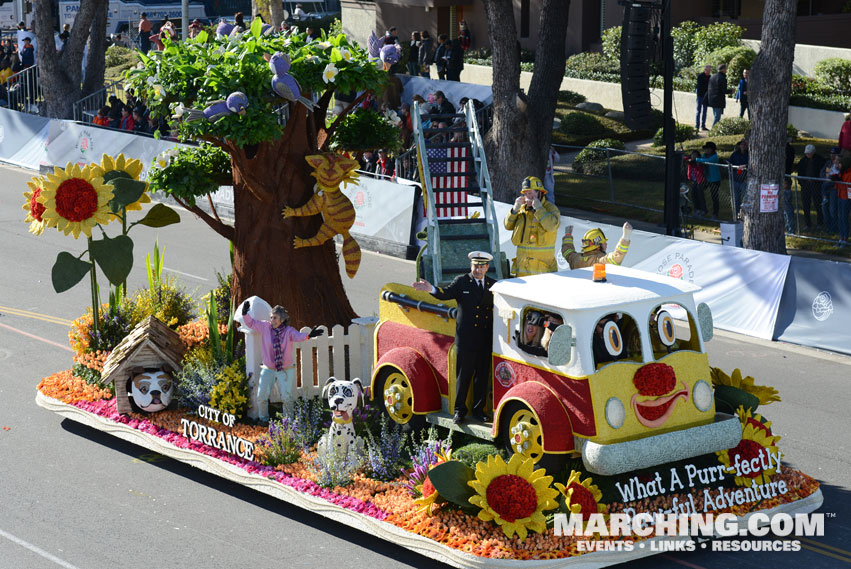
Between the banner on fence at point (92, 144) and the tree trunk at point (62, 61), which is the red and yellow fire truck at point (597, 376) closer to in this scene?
the banner on fence at point (92, 144)

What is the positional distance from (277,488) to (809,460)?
20.2 ft

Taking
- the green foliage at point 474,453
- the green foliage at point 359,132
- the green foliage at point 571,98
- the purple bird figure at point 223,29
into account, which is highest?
the purple bird figure at point 223,29

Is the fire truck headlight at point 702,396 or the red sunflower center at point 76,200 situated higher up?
the red sunflower center at point 76,200

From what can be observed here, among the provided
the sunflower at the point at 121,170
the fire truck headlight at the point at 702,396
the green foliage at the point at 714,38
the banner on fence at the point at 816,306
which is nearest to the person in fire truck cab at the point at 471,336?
the fire truck headlight at the point at 702,396

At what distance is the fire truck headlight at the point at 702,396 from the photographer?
11.4 metres

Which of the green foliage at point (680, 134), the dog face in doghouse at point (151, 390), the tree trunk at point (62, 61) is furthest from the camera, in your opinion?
the tree trunk at point (62, 61)

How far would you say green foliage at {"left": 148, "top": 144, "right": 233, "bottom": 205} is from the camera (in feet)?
47.6

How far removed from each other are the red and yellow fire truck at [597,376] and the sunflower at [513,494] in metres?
0.44

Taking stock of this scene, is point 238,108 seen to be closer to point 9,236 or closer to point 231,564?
point 231,564

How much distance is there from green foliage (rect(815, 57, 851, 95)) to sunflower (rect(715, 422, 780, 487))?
23562mm

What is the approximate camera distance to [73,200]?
14.0 meters

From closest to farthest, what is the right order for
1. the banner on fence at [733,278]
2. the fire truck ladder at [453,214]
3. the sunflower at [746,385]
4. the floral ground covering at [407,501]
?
the floral ground covering at [407,501], the sunflower at [746,385], the fire truck ladder at [453,214], the banner on fence at [733,278]

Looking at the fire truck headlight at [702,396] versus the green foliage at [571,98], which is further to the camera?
the green foliage at [571,98]

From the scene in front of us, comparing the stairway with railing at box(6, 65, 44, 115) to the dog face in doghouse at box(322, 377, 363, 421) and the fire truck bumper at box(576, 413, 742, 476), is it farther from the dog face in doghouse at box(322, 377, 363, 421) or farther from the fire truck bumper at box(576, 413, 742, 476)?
the fire truck bumper at box(576, 413, 742, 476)
